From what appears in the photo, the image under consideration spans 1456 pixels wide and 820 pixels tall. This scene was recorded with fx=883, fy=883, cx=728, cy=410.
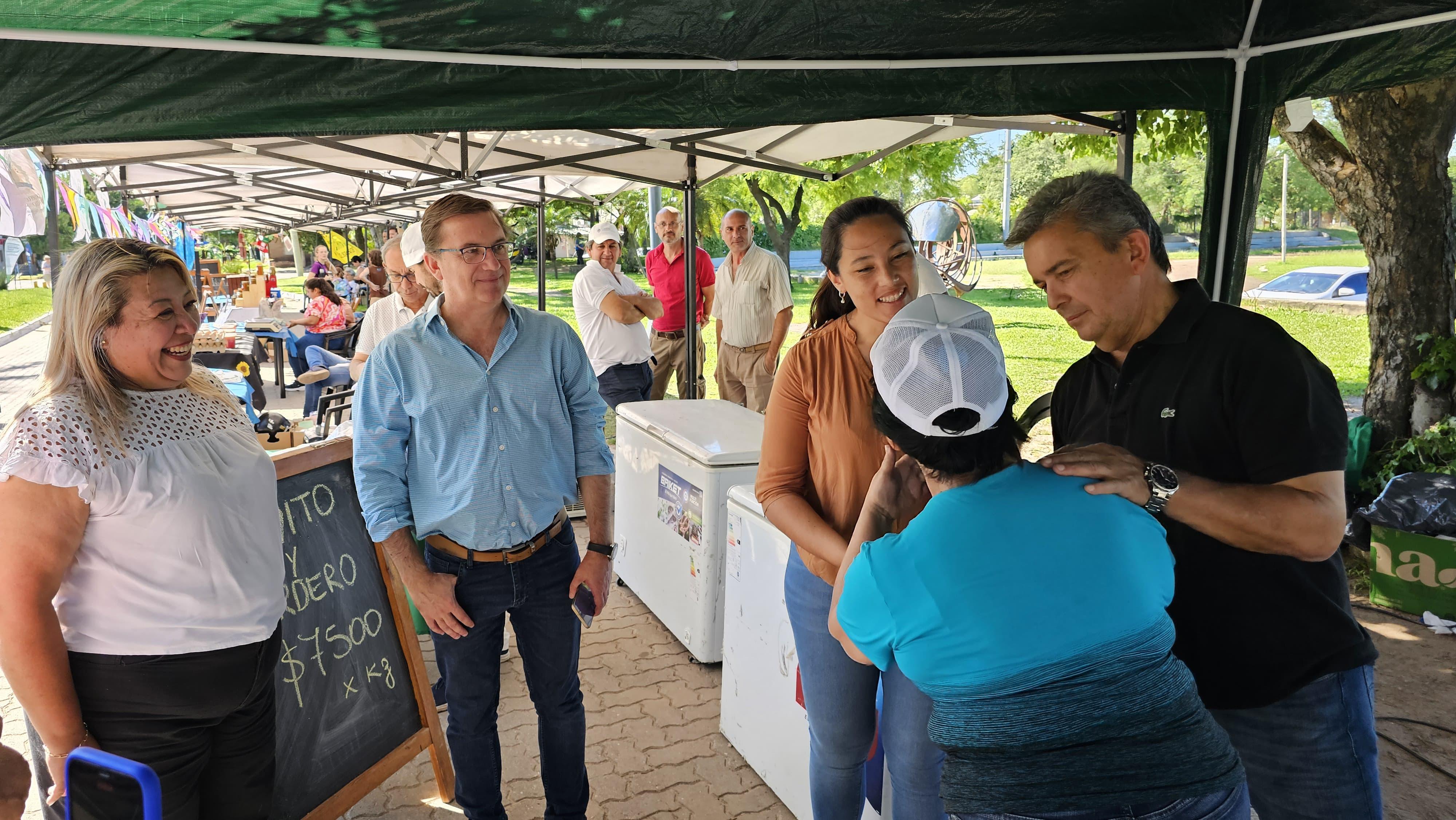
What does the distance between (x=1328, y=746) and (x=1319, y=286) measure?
79.3ft

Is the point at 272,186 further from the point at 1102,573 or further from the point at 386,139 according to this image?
the point at 1102,573

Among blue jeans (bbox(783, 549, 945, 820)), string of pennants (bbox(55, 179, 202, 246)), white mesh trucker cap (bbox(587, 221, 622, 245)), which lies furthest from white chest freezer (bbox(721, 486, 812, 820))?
white mesh trucker cap (bbox(587, 221, 622, 245))

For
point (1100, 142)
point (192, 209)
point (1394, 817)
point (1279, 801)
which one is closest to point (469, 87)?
point (1279, 801)

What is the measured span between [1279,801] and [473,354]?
2.00m

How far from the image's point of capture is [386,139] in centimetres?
632

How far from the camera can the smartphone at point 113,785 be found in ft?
3.18

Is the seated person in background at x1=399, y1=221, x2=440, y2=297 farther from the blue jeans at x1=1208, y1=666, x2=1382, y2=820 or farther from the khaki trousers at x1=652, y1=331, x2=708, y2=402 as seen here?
the khaki trousers at x1=652, y1=331, x2=708, y2=402

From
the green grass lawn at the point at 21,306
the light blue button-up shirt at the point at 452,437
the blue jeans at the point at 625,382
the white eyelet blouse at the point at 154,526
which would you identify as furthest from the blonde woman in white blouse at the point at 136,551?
the green grass lawn at the point at 21,306

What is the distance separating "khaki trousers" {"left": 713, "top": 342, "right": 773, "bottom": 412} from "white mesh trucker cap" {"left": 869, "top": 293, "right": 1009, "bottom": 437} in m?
5.10

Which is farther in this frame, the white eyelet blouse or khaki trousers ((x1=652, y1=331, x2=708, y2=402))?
khaki trousers ((x1=652, y1=331, x2=708, y2=402))

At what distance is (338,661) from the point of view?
2777 millimetres

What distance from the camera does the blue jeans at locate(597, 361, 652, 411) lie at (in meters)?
6.35

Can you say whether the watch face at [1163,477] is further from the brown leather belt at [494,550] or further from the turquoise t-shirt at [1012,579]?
the brown leather belt at [494,550]

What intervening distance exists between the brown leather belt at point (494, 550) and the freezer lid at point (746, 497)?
775mm
